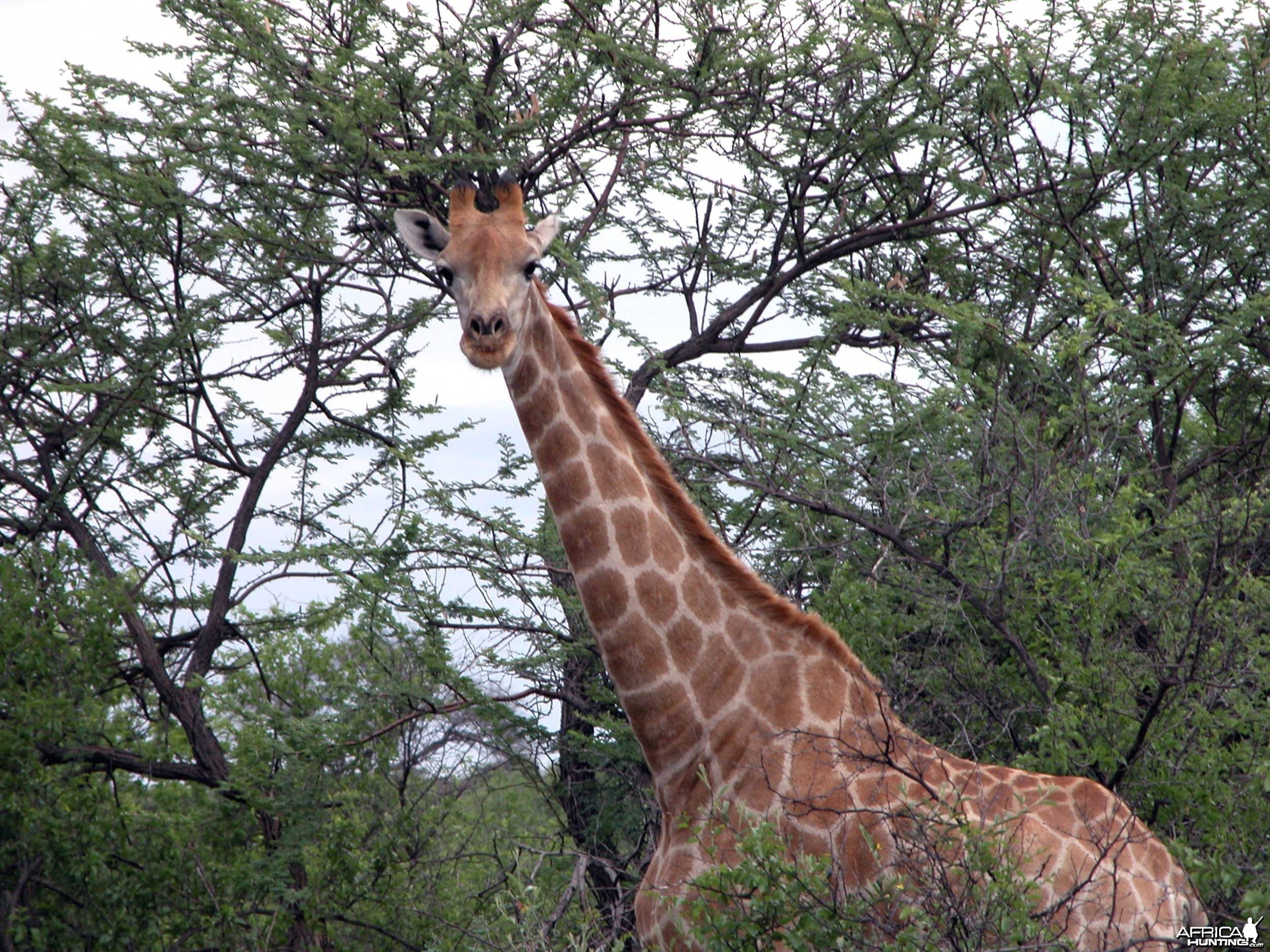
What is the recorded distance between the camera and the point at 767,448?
7.75 metres

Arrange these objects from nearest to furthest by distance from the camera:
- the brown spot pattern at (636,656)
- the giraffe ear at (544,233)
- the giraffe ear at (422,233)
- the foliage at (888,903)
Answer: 1. the foliage at (888,903)
2. the brown spot pattern at (636,656)
3. the giraffe ear at (544,233)
4. the giraffe ear at (422,233)

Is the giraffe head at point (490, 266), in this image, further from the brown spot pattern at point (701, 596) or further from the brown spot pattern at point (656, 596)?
the brown spot pattern at point (701, 596)

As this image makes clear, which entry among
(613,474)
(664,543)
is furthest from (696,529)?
(613,474)

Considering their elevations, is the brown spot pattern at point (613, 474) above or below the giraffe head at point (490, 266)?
below

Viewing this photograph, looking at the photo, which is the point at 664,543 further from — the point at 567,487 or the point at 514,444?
the point at 514,444

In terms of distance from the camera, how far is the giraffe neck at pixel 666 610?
5121 millimetres

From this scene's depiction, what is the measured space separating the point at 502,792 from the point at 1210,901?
10837mm

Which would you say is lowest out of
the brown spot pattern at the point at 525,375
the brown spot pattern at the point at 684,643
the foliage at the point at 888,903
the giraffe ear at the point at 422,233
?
the foliage at the point at 888,903

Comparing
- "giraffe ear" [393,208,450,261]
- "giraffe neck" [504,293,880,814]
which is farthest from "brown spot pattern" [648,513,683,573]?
"giraffe ear" [393,208,450,261]

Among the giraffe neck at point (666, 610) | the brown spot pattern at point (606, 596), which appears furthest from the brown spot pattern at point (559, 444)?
the brown spot pattern at point (606, 596)

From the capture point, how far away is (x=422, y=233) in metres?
6.30

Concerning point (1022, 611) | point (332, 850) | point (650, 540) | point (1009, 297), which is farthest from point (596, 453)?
point (1009, 297)

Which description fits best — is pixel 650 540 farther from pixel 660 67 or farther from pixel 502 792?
pixel 502 792

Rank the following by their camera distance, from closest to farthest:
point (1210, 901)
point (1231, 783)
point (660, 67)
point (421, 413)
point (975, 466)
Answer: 1. point (1210, 901)
2. point (1231, 783)
3. point (975, 466)
4. point (660, 67)
5. point (421, 413)
